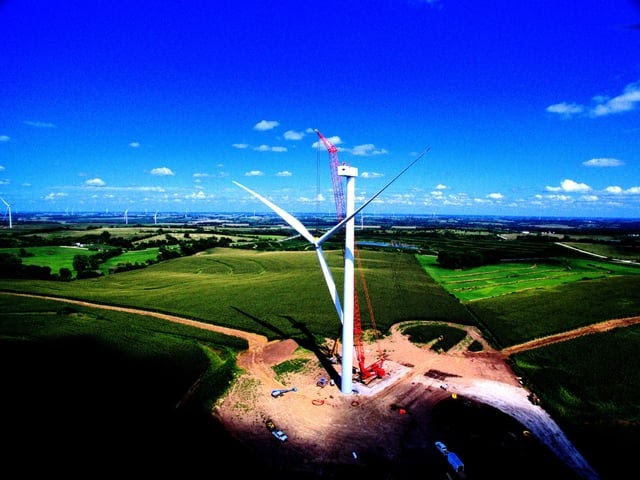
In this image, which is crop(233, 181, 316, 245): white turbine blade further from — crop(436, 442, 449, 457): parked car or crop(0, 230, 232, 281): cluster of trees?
crop(0, 230, 232, 281): cluster of trees

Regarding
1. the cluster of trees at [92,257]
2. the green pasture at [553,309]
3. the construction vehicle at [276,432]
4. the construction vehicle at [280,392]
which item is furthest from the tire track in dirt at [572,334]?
the cluster of trees at [92,257]

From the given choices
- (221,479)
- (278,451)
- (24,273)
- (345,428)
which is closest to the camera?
(221,479)

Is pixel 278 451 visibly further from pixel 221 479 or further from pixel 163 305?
pixel 163 305

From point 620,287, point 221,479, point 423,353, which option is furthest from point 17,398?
point 620,287

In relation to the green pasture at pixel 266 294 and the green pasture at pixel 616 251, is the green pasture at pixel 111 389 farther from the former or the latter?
the green pasture at pixel 616 251

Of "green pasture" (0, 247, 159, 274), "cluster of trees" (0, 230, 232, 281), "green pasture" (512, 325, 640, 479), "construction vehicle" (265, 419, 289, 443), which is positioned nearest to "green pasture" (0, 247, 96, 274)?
"green pasture" (0, 247, 159, 274)
